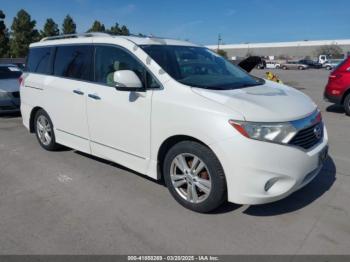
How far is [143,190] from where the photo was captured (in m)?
4.00

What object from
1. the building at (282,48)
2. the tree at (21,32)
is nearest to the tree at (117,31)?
the tree at (21,32)

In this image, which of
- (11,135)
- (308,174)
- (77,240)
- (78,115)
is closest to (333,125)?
(308,174)

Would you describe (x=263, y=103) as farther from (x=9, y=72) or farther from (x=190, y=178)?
(x=9, y=72)

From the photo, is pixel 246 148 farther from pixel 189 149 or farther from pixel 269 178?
pixel 189 149

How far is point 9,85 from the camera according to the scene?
8922 millimetres

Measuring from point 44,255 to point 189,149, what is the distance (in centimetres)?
160

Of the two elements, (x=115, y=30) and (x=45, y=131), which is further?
(x=115, y=30)

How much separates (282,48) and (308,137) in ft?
398

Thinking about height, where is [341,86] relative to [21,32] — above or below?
below

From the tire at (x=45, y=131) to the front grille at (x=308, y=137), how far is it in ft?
12.3

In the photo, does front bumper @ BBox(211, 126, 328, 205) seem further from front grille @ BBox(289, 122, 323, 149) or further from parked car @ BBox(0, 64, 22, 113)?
parked car @ BBox(0, 64, 22, 113)

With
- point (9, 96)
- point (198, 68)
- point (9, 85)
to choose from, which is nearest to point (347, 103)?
point (198, 68)

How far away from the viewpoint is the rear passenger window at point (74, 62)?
448 cm

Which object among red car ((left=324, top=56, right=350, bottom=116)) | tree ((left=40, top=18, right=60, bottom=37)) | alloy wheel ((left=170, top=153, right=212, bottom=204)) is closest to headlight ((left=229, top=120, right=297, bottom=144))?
alloy wheel ((left=170, top=153, right=212, bottom=204))
